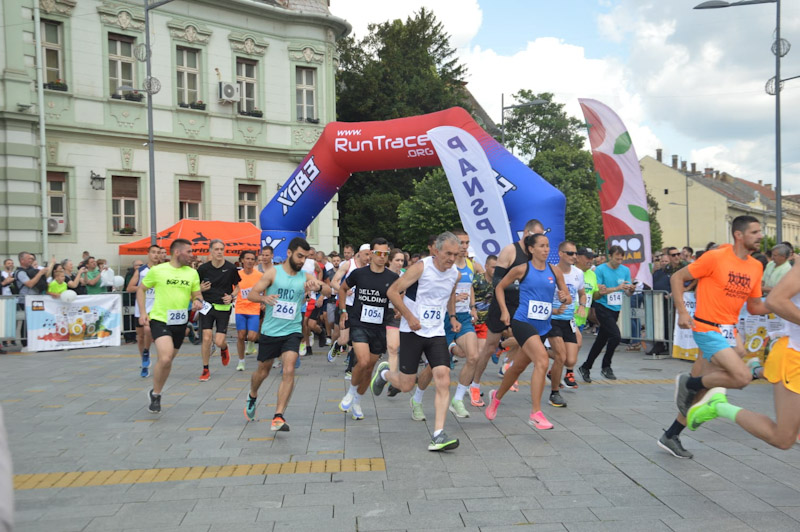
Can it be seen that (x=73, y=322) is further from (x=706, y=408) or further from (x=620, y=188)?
(x=706, y=408)

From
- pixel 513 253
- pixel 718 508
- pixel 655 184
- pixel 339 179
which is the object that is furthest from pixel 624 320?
pixel 655 184

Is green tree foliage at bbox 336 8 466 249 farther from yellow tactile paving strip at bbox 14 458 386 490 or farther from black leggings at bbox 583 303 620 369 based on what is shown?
yellow tactile paving strip at bbox 14 458 386 490

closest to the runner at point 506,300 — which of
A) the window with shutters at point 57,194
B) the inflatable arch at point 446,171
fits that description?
the inflatable arch at point 446,171

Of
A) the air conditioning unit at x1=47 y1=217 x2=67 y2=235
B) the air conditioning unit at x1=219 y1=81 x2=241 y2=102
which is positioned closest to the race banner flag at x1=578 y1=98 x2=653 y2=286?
the air conditioning unit at x1=219 y1=81 x2=241 y2=102

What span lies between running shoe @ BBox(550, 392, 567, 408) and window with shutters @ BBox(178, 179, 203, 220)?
1849 cm

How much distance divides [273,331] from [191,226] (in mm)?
14735

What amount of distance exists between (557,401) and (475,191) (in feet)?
16.1

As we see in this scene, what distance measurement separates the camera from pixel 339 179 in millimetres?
15898

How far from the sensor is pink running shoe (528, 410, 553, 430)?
273 inches

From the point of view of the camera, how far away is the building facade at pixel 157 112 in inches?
800

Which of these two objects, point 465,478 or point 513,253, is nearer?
point 465,478

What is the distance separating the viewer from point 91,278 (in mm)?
16688

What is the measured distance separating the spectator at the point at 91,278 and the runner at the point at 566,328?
38.0 ft

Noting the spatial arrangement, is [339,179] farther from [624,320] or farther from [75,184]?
[75,184]
